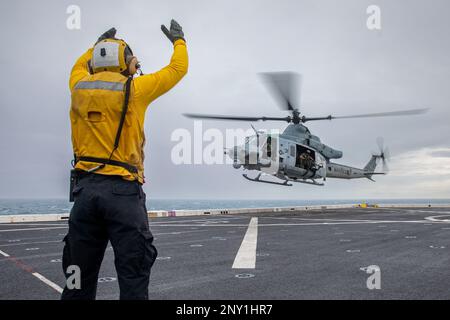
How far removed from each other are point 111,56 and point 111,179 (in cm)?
108

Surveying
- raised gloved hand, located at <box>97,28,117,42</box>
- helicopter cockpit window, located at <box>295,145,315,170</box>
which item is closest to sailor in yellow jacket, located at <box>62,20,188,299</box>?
raised gloved hand, located at <box>97,28,117,42</box>

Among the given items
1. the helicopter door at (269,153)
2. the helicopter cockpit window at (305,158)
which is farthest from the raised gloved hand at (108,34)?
the helicopter cockpit window at (305,158)

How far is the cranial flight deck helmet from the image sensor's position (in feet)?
10.5

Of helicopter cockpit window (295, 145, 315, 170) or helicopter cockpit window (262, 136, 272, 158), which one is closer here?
helicopter cockpit window (262, 136, 272, 158)

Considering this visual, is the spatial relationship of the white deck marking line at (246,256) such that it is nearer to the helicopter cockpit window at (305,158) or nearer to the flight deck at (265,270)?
the flight deck at (265,270)

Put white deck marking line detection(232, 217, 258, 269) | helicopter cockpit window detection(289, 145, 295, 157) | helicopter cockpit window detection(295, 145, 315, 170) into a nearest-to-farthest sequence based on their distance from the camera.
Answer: white deck marking line detection(232, 217, 258, 269), helicopter cockpit window detection(289, 145, 295, 157), helicopter cockpit window detection(295, 145, 315, 170)

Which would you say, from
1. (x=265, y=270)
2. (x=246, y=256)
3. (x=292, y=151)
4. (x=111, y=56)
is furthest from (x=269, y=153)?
(x=111, y=56)

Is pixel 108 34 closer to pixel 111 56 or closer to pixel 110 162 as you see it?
pixel 111 56

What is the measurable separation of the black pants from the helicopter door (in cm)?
2020

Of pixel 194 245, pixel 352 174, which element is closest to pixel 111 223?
pixel 194 245

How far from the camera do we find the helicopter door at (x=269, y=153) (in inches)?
910

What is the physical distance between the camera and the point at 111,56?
3.20m

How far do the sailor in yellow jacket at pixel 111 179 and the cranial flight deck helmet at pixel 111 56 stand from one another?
0.10 ft

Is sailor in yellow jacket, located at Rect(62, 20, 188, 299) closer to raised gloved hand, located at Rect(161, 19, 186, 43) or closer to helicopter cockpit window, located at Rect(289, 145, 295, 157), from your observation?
raised gloved hand, located at Rect(161, 19, 186, 43)
